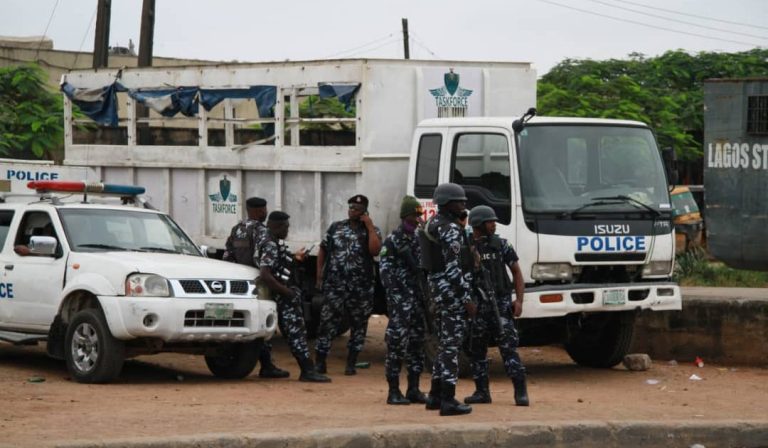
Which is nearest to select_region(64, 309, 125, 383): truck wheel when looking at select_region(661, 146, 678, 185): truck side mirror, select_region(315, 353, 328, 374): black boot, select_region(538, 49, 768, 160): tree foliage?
select_region(315, 353, 328, 374): black boot

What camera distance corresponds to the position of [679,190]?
28.8 m

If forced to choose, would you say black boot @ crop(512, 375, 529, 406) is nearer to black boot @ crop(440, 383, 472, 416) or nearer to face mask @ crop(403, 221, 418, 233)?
black boot @ crop(440, 383, 472, 416)

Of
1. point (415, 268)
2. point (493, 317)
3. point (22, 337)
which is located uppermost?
point (415, 268)

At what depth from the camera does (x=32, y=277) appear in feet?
40.8

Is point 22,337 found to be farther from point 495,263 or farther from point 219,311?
point 495,263

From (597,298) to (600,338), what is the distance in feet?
5.35

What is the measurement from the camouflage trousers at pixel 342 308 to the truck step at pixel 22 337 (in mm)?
2590

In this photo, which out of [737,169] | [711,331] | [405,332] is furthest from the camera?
[737,169]

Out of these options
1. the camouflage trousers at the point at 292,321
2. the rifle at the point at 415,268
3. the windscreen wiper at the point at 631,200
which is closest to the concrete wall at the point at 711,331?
the windscreen wiper at the point at 631,200

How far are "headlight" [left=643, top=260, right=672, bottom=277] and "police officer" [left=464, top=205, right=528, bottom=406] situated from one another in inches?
96.1

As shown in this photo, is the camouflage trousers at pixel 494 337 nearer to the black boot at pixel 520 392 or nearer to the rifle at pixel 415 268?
the black boot at pixel 520 392

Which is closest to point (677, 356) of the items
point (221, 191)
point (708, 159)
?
point (708, 159)

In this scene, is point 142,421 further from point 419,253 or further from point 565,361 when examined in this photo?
point 565,361

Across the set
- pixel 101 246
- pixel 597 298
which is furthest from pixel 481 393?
pixel 101 246
